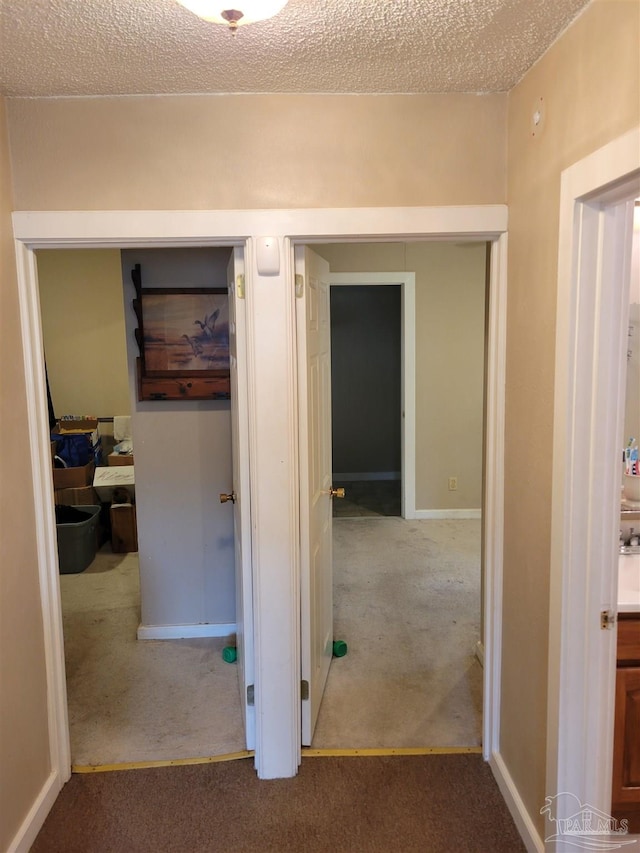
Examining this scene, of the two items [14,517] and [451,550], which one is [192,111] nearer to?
[14,517]

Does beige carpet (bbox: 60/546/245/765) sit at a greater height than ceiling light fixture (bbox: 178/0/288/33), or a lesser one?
lesser

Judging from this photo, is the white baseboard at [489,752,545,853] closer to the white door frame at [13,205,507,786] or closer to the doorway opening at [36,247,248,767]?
the white door frame at [13,205,507,786]

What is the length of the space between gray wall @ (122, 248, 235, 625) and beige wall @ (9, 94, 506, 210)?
3.45 ft

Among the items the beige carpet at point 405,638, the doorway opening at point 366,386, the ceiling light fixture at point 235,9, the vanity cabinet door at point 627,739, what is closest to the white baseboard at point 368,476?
the doorway opening at point 366,386

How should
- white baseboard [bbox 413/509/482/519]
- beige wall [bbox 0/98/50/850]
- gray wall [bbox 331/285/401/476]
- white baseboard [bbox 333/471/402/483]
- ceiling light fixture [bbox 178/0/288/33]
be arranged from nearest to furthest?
ceiling light fixture [bbox 178/0/288/33], beige wall [bbox 0/98/50/850], white baseboard [bbox 413/509/482/519], gray wall [bbox 331/285/401/476], white baseboard [bbox 333/471/402/483]

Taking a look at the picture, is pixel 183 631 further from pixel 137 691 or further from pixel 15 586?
pixel 15 586

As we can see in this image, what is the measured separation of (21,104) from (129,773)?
2.32 m

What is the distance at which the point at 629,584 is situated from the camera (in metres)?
1.91

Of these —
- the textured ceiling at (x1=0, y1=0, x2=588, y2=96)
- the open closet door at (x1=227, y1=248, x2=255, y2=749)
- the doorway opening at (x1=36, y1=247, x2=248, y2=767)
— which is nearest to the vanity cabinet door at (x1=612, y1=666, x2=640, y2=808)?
the open closet door at (x1=227, y1=248, x2=255, y2=749)

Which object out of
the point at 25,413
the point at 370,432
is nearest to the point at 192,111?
the point at 25,413

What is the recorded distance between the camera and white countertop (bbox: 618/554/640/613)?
1758 mm

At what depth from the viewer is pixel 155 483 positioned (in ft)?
10.7

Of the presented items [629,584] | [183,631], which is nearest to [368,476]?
[183,631]

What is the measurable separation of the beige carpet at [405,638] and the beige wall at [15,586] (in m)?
1.05
